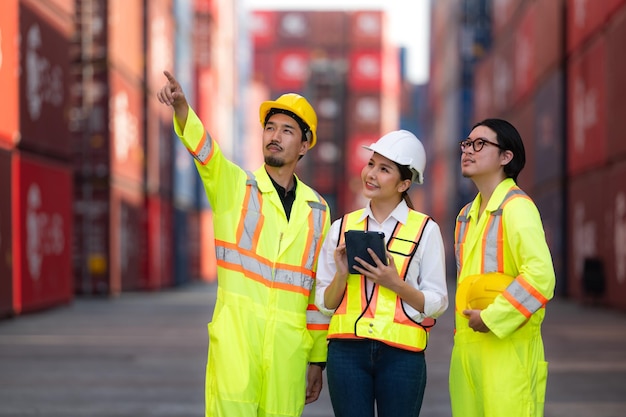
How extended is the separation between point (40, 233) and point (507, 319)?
16739 mm

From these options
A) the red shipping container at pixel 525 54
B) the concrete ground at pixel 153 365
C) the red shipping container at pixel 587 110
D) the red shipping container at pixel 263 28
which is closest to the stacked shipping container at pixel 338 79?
the red shipping container at pixel 263 28

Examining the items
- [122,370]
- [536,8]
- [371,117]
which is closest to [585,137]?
[536,8]

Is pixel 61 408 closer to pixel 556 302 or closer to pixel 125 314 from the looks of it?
pixel 125 314

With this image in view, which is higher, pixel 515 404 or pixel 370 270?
pixel 370 270

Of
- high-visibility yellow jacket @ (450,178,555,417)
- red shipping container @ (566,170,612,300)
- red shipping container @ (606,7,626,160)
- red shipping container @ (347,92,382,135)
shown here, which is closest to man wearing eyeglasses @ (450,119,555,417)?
high-visibility yellow jacket @ (450,178,555,417)

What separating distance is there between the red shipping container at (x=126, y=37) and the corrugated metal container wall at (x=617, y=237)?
493 inches

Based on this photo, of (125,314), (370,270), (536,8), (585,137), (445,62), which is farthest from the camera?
(445,62)

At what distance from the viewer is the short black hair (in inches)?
163

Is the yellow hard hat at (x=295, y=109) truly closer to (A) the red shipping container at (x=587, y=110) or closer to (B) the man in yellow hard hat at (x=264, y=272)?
(B) the man in yellow hard hat at (x=264, y=272)

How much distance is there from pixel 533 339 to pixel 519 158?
759 mm

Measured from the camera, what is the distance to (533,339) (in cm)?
404

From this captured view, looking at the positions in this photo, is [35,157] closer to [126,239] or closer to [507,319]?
[126,239]

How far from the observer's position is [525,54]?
31.7 m

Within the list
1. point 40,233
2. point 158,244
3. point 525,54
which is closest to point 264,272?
point 40,233
